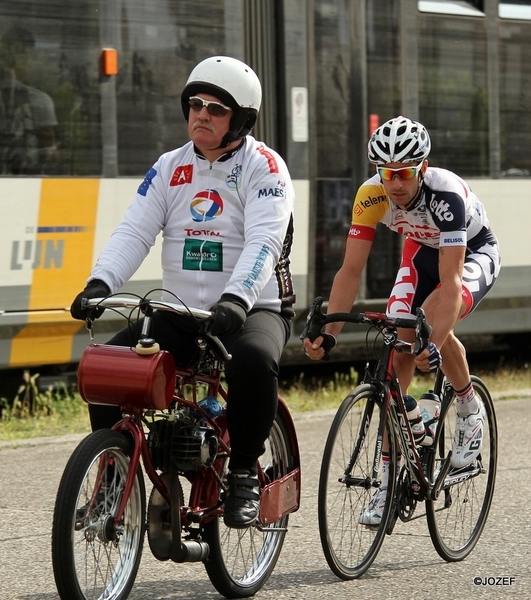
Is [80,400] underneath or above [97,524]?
underneath

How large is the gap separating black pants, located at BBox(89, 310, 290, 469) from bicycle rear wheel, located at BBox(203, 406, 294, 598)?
0.29 meters

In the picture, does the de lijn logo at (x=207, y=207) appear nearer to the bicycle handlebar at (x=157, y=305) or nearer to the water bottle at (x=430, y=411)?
the bicycle handlebar at (x=157, y=305)

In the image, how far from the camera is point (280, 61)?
1009 centimetres

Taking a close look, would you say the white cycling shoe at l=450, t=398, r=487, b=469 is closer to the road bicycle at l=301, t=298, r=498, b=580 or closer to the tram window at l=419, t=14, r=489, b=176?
the road bicycle at l=301, t=298, r=498, b=580

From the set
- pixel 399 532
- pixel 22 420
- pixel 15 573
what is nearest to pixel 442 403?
pixel 399 532

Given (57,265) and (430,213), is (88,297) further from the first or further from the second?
(57,265)

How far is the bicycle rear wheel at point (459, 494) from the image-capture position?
552 centimetres

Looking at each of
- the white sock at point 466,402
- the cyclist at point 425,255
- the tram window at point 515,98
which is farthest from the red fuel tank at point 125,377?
the tram window at point 515,98

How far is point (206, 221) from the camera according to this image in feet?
15.4

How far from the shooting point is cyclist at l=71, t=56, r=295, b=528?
→ 4566 mm

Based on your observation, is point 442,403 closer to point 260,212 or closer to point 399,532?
point 399,532

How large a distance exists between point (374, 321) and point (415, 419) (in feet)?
1.80

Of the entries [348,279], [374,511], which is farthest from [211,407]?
[348,279]

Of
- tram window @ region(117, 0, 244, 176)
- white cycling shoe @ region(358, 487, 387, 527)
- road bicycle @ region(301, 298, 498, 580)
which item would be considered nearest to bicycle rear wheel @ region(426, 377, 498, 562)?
road bicycle @ region(301, 298, 498, 580)
